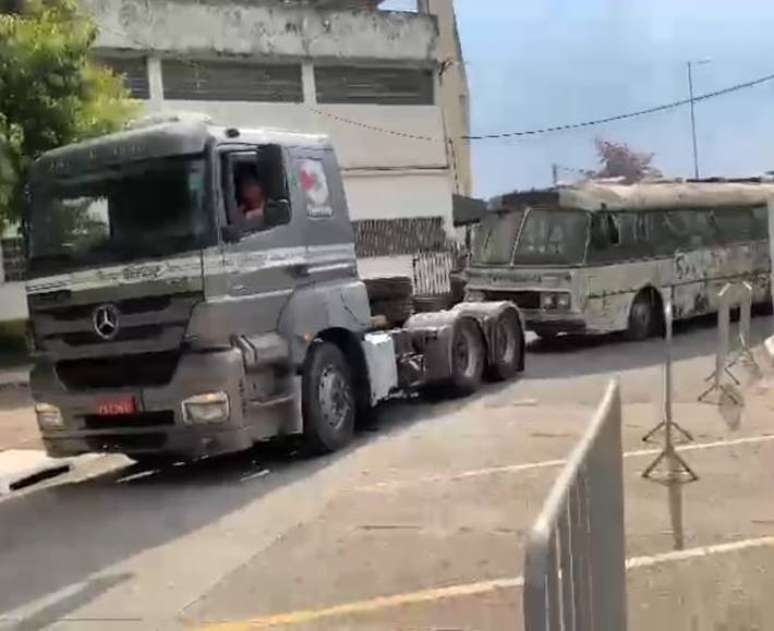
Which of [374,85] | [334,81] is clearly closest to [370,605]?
[334,81]

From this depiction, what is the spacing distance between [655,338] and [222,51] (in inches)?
543

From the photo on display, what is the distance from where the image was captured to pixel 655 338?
60.0 feet

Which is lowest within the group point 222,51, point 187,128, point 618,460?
point 618,460

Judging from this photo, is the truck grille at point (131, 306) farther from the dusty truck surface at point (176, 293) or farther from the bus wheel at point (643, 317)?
the bus wheel at point (643, 317)

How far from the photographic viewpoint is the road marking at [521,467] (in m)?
8.46

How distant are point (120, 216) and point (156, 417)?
5.31ft

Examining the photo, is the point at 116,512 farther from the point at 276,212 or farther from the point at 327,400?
the point at 276,212

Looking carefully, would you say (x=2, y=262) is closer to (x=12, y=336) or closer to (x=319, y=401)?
(x=12, y=336)

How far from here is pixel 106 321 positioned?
8.80m

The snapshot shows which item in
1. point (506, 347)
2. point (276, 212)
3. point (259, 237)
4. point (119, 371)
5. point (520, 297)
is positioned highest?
point (276, 212)

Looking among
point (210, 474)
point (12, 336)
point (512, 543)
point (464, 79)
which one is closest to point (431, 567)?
point (512, 543)

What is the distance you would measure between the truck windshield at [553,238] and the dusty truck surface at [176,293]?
7670 millimetres

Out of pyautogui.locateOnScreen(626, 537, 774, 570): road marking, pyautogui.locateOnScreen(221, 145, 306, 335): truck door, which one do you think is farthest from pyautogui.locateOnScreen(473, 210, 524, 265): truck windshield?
pyautogui.locateOnScreen(626, 537, 774, 570): road marking

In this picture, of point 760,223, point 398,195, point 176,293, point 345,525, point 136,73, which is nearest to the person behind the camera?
point 345,525
